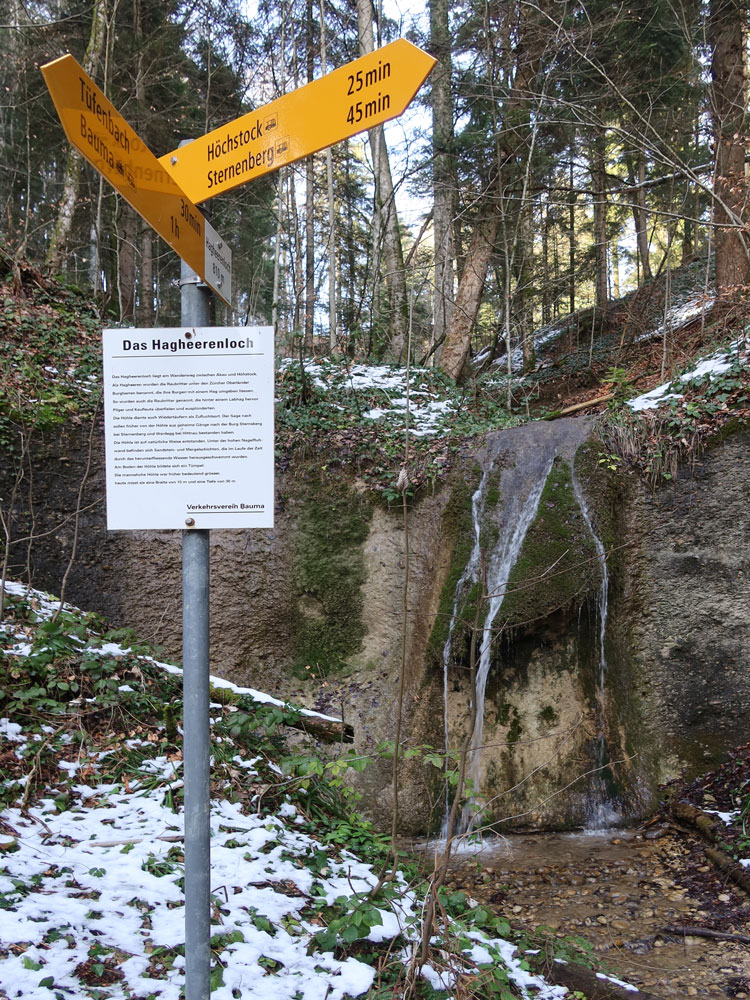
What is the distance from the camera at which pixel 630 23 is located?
10500 millimetres

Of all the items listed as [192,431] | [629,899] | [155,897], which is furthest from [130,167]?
[629,899]

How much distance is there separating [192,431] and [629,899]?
5261 millimetres

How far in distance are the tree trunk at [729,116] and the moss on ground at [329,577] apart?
6224 millimetres

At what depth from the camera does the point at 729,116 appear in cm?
945

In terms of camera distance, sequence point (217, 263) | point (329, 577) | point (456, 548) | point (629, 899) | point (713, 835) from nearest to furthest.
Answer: point (217, 263) → point (629, 899) → point (713, 835) → point (456, 548) → point (329, 577)

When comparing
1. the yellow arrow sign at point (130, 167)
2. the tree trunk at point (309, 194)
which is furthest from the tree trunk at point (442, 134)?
the yellow arrow sign at point (130, 167)

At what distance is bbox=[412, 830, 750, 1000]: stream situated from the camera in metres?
4.05

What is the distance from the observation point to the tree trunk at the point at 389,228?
1168 centimetres

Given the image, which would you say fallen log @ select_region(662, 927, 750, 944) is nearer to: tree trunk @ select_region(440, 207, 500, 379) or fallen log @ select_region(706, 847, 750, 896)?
fallen log @ select_region(706, 847, 750, 896)

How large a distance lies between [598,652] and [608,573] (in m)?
0.86

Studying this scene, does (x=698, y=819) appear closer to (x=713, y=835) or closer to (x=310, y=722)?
(x=713, y=835)

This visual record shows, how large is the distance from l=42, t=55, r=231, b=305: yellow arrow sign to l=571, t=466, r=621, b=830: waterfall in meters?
5.62

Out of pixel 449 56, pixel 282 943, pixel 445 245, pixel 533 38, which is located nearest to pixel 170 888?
pixel 282 943

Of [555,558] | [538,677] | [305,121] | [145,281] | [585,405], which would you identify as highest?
[145,281]
